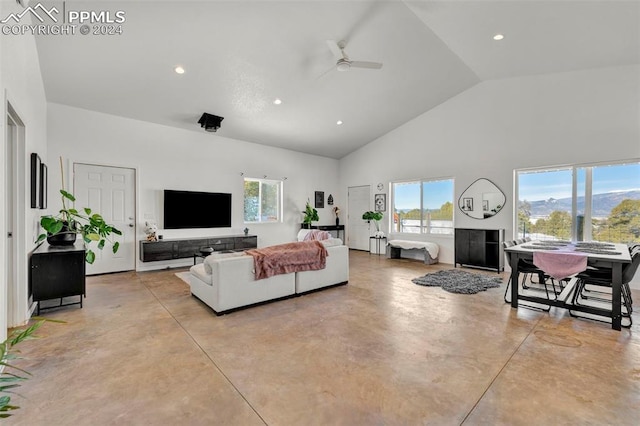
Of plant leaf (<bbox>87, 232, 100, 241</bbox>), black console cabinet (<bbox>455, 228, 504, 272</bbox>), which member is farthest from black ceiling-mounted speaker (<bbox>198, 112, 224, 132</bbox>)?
black console cabinet (<bbox>455, 228, 504, 272</bbox>)

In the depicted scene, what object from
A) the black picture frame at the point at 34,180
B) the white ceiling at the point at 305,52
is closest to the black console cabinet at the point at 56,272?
the black picture frame at the point at 34,180

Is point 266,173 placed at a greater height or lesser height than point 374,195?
greater

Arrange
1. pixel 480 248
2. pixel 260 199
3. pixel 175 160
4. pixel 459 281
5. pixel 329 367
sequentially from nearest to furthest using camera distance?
pixel 329 367 < pixel 459 281 < pixel 480 248 < pixel 175 160 < pixel 260 199

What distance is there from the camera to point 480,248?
20.2 ft

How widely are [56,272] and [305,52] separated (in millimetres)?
4365

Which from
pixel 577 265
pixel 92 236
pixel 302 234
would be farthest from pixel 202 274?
pixel 577 265

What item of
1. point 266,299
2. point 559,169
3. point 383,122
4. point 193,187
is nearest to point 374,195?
point 383,122

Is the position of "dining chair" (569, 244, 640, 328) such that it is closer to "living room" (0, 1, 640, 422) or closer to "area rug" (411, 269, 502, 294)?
"living room" (0, 1, 640, 422)

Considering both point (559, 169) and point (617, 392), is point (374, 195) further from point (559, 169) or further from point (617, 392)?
point (617, 392)

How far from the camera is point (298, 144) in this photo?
7.97 meters

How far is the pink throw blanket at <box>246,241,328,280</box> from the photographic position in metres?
3.77

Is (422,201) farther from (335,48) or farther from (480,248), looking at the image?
(335,48)

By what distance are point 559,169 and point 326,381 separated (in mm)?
5936

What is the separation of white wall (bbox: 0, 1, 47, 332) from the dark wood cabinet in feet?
6.47
